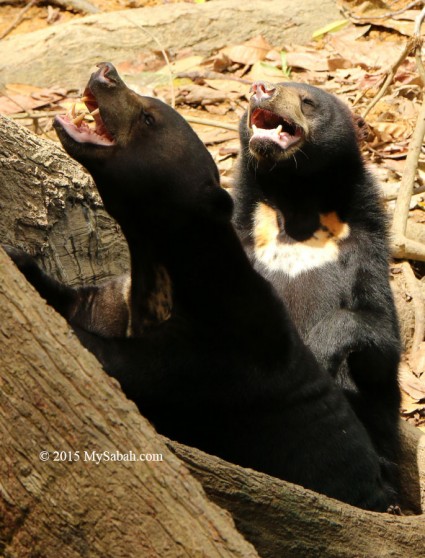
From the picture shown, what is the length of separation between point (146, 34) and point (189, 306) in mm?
A: 6712

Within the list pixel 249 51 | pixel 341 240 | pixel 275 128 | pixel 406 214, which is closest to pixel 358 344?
pixel 341 240

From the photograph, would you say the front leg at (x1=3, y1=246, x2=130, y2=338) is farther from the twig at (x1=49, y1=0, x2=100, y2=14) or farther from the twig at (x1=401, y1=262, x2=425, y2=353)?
the twig at (x1=49, y1=0, x2=100, y2=14)

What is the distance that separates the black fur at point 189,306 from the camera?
3586 millimetres

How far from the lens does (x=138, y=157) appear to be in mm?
3623

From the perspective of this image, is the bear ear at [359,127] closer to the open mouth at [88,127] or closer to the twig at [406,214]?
the twig at [406,214]

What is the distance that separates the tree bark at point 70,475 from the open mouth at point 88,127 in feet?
3.90

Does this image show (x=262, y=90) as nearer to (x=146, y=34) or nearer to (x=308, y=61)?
(x=308, y=61)

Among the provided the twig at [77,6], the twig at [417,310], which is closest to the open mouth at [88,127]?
the twig at [417,310]

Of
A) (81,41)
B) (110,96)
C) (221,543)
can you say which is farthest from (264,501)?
(81,41)

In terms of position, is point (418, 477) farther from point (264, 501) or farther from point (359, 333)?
point (264, 501)

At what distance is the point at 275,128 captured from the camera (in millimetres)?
5352

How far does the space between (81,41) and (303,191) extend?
5.09 meters

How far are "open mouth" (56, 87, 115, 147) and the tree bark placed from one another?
1.19 metres

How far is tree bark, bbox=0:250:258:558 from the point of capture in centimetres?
239
